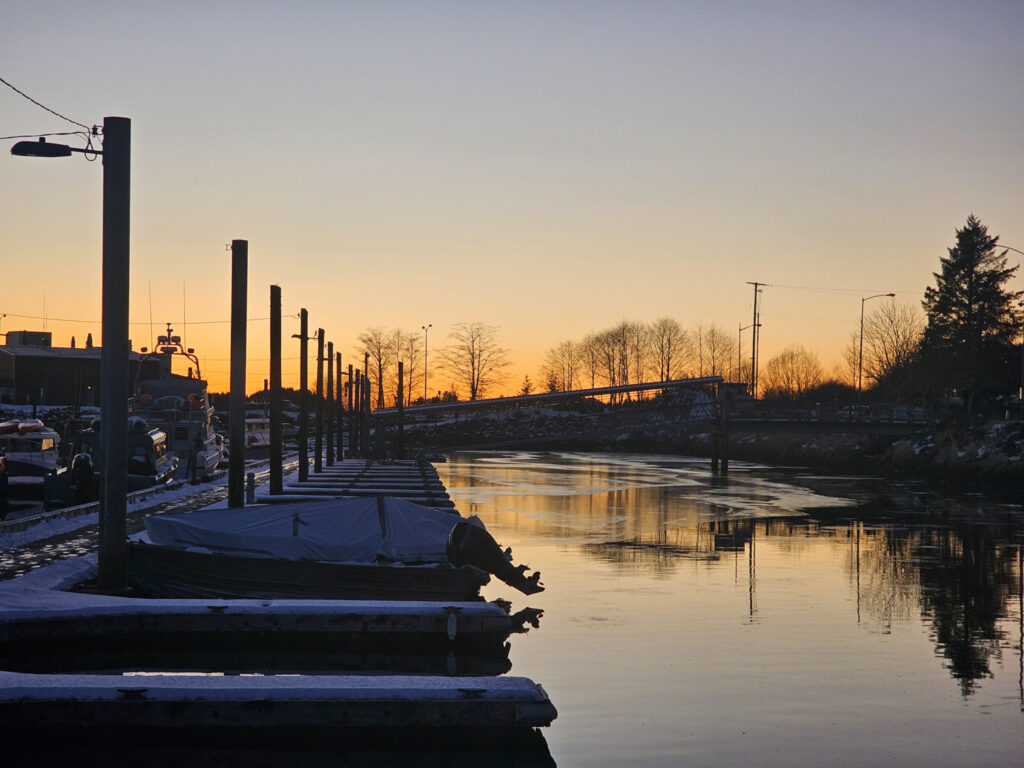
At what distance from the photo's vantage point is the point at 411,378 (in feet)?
509

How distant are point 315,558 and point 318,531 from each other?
1.99 feet

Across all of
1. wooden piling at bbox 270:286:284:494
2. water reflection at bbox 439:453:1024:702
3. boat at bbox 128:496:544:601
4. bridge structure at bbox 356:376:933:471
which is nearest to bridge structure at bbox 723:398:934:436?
bridge structure at bbox 356:376:933:471

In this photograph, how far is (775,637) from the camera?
794 inches

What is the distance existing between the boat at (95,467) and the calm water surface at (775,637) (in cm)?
1319

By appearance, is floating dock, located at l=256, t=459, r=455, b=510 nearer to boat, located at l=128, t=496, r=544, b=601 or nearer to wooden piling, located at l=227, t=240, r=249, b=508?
wooden piling, located at l=227, t=240, r=249, b=508

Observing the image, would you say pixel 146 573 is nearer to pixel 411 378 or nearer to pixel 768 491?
pixel 768 491

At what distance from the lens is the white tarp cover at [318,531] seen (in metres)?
20.0

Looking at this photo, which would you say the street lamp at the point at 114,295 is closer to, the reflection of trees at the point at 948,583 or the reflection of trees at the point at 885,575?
the reflection of trees at the point at 948,583

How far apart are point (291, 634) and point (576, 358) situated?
147636 mm

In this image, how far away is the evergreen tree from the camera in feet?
293

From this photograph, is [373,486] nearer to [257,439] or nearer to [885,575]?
[885,575]

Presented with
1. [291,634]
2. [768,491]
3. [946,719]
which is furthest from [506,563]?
[768,491]

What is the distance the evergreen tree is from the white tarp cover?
247 feet

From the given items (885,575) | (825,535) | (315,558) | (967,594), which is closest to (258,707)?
(315,558)
